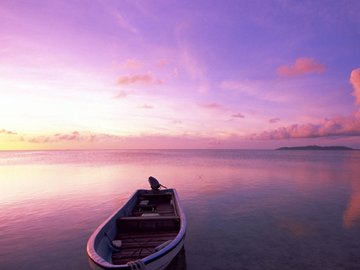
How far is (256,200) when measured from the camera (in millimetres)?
28906

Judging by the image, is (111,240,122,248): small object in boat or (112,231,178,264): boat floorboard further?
(111,240,122,248): small object in boat

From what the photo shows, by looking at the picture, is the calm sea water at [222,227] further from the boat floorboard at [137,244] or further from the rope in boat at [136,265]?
the rope in boat at [136,265]

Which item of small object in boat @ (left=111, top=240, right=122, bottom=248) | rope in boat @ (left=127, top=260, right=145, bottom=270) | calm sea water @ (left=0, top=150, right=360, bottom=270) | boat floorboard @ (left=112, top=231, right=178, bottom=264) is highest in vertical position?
rope in boat @ (left=127, top=260, right=145, bottom=270)

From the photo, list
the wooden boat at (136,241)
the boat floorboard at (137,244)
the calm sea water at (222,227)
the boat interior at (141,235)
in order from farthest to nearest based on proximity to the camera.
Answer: the calm sea water at (222,227)
the boat interior at (141,235)
the boat floorboard at (137,244)
the wooden boat at (136,241)

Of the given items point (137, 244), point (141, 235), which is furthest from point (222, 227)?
point (137, 244)

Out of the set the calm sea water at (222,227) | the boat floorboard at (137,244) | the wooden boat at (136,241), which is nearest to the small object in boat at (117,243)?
the wooden boat at (136,241)

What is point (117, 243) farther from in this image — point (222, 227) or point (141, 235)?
point (222, 227)

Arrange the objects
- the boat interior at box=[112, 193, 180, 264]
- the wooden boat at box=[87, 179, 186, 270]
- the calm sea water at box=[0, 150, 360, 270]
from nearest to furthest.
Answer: the wooden boat at box=[87, 179, 186, 270] < the boat interior at box=[112, 193, 180, 264] < the calm sea water at box=[0, 150, 360, 270]

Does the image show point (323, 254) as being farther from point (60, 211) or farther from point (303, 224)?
point (60, 211)

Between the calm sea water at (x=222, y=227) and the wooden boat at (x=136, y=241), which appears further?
the calm sea water at (x=222, y=227)

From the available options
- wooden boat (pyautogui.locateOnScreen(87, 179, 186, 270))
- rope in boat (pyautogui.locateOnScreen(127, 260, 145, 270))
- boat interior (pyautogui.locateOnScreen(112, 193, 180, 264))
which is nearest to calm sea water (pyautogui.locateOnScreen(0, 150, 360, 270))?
boat interior (pyautogui.locateOnScreen(112, 193, 180, 264))

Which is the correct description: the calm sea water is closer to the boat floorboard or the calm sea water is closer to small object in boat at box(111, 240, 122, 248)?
the boat floorboard

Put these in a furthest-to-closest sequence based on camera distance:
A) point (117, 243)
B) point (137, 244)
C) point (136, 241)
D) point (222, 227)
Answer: point (222, 227) → point (136, 241) → point (137, 244) → point (117, 243)

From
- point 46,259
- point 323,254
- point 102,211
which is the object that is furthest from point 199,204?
point 46,259
